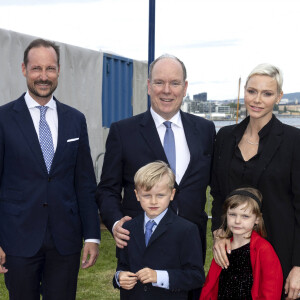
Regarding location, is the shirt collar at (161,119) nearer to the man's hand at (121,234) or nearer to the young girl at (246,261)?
the young girl at (246,261)

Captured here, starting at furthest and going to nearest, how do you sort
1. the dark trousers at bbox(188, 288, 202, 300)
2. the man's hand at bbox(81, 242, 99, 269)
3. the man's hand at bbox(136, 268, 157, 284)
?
the dark trousers at bbox(188, 288, 202, 300)
the man's hand at bbox(81, 242, 99, 269)
the man's hand at bbox(136, 268, 157, 284)

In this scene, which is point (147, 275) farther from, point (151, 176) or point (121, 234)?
point (151, 176)

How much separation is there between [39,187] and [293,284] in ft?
5.60

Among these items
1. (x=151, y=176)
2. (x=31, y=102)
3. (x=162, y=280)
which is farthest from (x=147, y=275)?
(x=31, y=102)

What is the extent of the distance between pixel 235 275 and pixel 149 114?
1.21 metres

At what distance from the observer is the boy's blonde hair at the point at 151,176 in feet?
9.67

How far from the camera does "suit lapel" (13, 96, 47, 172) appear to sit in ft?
10.6

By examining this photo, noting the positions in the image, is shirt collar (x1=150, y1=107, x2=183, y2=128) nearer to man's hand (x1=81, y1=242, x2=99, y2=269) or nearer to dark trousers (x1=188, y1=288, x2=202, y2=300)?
man's hand (x1=81, y1=242, x2=99, y2=269)

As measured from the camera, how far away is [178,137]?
3475 mm

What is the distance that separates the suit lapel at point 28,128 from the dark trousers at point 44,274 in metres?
0.52

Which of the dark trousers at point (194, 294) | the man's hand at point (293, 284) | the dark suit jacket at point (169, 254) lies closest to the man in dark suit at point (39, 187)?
the dark suit jacket at point (169, 254)

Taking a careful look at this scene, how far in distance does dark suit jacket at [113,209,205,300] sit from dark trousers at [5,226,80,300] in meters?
0.58

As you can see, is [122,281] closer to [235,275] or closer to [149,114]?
[235,275]

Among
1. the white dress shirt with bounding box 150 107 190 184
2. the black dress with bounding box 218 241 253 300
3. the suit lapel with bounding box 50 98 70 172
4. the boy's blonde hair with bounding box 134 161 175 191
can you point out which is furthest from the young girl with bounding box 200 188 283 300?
the suit lapel with bounding box 50 98 70 172
